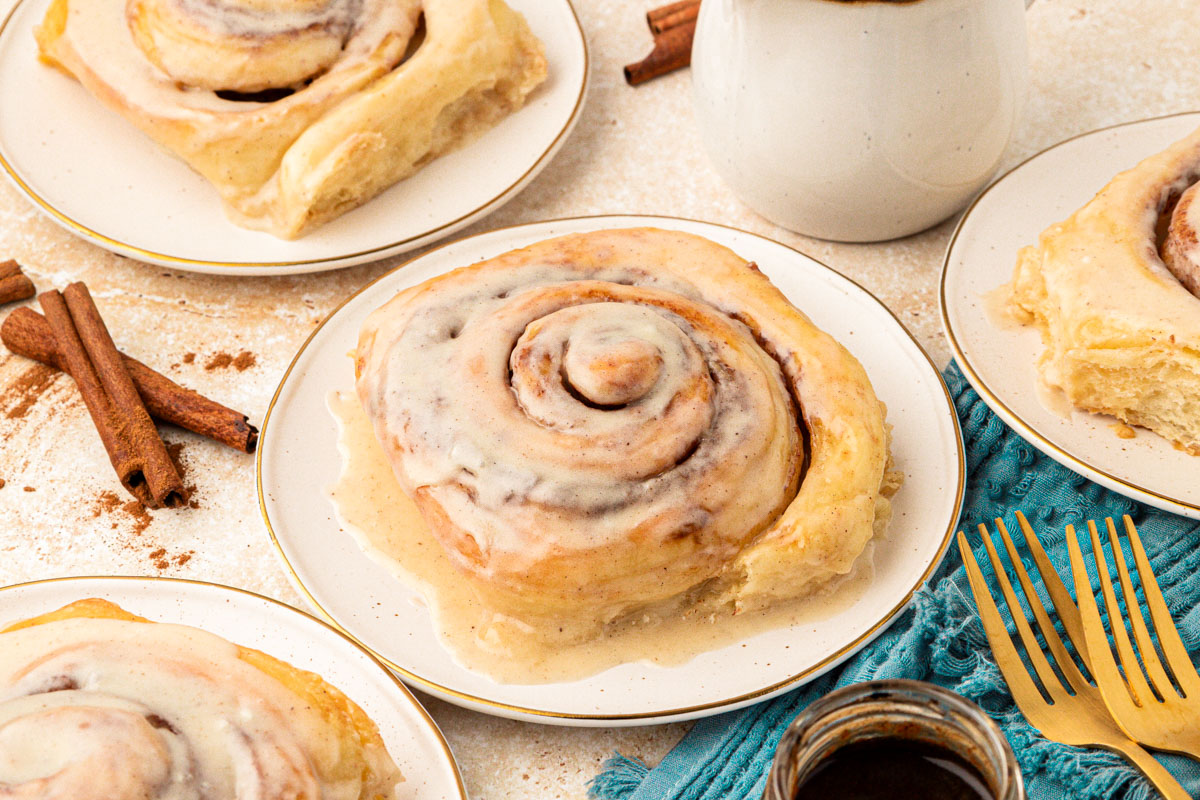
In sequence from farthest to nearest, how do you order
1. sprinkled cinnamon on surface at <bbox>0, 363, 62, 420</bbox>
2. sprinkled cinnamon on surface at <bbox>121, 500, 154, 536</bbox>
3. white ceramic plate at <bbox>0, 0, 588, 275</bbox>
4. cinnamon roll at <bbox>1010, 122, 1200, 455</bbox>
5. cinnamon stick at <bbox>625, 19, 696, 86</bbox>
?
cinnamon stick at <bbox>625, 19, 696, 86</bbox>, white ceramic plate at <bbox>0, 0, 588, 275</bbox>, sprinkled cinnamon on surface at <bbox>0, 363, 62, 420</bbox>, sprinkled cinnamon on surface at <bbox>121, 500, 154, 536</bbox>, cinnamon roll at <bbox>1010, 122, 1200, 455</bbox>

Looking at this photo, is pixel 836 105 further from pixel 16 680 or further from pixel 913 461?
pixel 16 680

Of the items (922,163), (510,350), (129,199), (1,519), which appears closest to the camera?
(510,350)

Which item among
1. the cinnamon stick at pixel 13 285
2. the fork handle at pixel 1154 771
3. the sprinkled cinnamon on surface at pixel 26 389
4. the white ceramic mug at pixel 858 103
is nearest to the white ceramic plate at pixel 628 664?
the white ceramic mug at pixel 858 103

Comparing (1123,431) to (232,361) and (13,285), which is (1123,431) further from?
(13,285)

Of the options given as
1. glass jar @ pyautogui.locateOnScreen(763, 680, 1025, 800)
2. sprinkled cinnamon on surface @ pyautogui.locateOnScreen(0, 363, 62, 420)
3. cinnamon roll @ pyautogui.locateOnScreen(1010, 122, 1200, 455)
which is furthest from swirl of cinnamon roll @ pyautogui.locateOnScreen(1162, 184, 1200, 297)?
sprinkled cinnamon on surface @ pyautogui.locateOnScreen(0, 363, 62, 420)

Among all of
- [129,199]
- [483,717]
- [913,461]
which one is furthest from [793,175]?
[129,199]

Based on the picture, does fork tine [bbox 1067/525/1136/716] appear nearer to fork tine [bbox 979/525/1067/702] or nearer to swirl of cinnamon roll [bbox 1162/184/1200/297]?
fork tine [bbox 979/525/1067/702]
